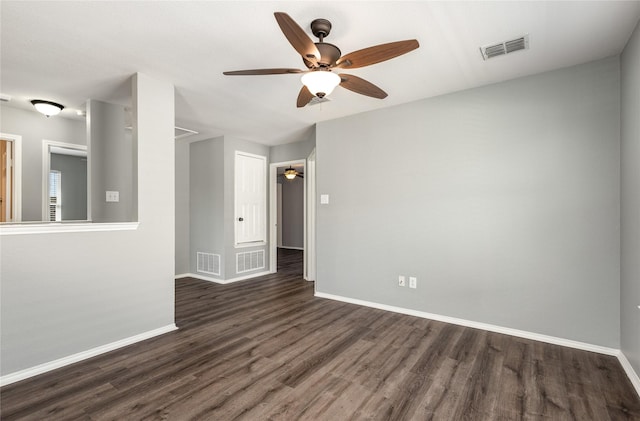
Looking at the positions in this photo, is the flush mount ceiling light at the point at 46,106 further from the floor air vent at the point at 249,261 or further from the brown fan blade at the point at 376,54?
the brown fan blade at the point at 376,54

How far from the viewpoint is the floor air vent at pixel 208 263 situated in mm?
5219

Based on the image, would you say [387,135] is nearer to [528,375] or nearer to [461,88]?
[461,88]

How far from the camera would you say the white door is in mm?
5406

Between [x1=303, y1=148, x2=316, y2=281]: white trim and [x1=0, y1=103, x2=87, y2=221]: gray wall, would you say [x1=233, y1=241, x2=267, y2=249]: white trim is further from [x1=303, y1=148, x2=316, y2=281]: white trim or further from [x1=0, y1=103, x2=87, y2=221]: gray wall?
[x1=0, y1=103, x2=87, y2=221]: gray wall

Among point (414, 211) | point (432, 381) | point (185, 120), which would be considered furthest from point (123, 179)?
point (432, 381)

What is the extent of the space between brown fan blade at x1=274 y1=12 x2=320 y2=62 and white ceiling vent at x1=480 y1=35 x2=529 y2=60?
1.47 metres

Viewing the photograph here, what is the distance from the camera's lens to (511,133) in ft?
9.72

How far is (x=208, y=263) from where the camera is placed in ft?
17.6

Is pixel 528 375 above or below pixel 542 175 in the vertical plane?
below

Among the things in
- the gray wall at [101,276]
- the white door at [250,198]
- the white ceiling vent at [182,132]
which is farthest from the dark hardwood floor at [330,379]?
the white ceiling vent at [182,132]

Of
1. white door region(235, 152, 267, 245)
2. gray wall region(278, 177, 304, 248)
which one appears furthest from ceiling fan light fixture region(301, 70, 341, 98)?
gray wall region(278, 177, 304, 248)

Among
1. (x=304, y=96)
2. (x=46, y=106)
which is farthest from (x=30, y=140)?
(x=304, y=96)

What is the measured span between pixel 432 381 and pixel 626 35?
2.91m

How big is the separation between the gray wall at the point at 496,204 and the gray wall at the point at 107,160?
2722 mm
